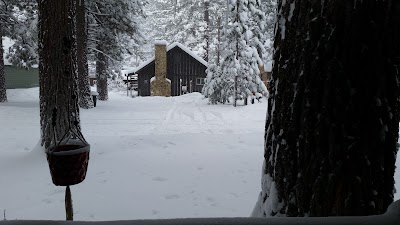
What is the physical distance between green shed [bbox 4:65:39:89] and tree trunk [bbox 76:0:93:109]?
15278mm

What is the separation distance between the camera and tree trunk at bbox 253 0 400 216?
1.71 m

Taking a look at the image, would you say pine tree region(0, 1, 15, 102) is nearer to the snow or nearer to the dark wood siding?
the snow

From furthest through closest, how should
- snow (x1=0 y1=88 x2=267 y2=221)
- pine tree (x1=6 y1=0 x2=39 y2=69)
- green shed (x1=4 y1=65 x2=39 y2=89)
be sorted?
green shed (x1=4 y1=65 x2=39 y2=89) < pine tree (x1=6 y1=0 x2=39 y2=69) < snow (x1=0 y1=88 x2=267 y2=221)

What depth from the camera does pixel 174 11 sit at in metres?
44.9

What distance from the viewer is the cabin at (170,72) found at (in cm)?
3234

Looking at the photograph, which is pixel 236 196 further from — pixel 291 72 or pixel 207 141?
pixel 207 141

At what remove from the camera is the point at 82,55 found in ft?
51.6

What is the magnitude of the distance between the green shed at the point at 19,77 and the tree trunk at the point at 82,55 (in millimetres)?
15278

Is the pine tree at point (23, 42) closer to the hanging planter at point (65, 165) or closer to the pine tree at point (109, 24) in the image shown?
the pine tree at point (109, 24)

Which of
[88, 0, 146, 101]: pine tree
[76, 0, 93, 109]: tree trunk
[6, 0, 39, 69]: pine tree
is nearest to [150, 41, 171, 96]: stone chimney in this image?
[88, 0, 146, 101]: pine tree

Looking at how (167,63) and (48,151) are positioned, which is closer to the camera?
(48,151)

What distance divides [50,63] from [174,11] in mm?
41598

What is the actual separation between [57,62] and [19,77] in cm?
2795

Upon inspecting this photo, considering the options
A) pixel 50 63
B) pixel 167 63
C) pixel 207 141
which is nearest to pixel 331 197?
pixel 50 63
